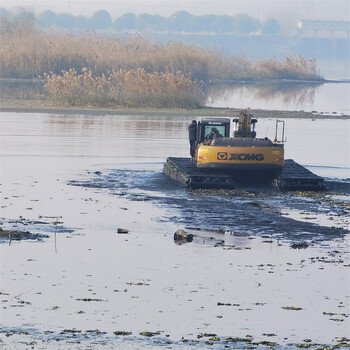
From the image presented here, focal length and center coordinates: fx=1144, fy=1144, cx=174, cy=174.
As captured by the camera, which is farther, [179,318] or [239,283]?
[239,283]

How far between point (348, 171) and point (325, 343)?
18258 mm

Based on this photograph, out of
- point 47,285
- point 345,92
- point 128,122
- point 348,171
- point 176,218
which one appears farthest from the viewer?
point 345,92

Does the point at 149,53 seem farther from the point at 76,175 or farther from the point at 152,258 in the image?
the point at 152,258

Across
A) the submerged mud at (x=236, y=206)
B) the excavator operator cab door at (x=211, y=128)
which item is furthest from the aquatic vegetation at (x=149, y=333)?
the excavator operator cab door at (x=211, y=128)

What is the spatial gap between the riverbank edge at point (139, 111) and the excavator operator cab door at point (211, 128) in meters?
23.3

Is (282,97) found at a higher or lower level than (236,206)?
lower

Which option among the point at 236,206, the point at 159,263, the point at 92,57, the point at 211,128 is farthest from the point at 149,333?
the point at 92,57

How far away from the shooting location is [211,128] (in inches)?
1085

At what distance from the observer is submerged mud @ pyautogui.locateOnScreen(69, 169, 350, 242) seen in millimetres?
19359

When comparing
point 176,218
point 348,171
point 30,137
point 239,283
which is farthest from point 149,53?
point 239,283

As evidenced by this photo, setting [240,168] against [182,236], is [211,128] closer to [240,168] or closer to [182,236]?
[240,168]

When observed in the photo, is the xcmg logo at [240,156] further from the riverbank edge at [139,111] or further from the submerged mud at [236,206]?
the riverbank edge at [139,111]

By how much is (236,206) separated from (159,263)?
6.50 metres

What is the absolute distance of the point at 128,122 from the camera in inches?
1864
